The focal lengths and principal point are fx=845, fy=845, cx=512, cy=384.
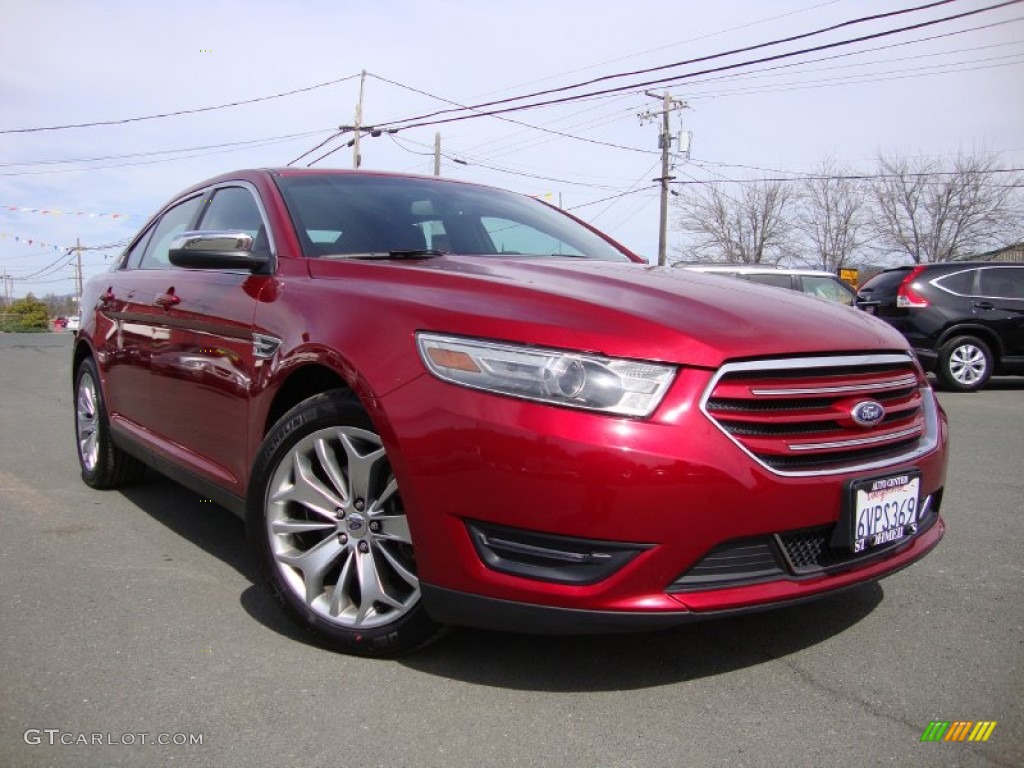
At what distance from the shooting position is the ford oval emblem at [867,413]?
7.90ft

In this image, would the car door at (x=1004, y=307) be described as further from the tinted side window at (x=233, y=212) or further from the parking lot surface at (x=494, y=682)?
the tinted side window at (x=233, y=212)

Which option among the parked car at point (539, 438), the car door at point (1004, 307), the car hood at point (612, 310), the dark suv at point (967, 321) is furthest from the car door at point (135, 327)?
the car door at point (1004, 307)

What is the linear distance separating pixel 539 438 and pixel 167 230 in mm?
3229

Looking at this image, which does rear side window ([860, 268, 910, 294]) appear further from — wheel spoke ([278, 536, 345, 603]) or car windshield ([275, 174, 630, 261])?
wheel spoke ([278, 536, 345, 603])

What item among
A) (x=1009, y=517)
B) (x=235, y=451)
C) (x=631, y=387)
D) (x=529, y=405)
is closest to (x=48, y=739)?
(x=235, y=451)

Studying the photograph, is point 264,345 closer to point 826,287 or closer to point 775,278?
point 775,278

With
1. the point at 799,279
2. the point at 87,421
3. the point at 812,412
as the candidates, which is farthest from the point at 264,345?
the point at 799,279

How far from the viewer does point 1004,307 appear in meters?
10.3

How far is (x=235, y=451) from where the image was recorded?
10.4 feet

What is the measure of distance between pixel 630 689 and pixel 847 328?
1280 millimetres

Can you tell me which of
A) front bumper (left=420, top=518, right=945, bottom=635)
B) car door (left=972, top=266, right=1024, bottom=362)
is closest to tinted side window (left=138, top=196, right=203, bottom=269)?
front bumper (left=420, top=518, right=945, bottom=635)

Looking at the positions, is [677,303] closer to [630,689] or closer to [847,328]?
[847,328]

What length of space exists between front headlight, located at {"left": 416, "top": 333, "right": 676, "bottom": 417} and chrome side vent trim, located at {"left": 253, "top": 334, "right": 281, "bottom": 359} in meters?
0.93

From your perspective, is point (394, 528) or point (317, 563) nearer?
point (394, 528)
